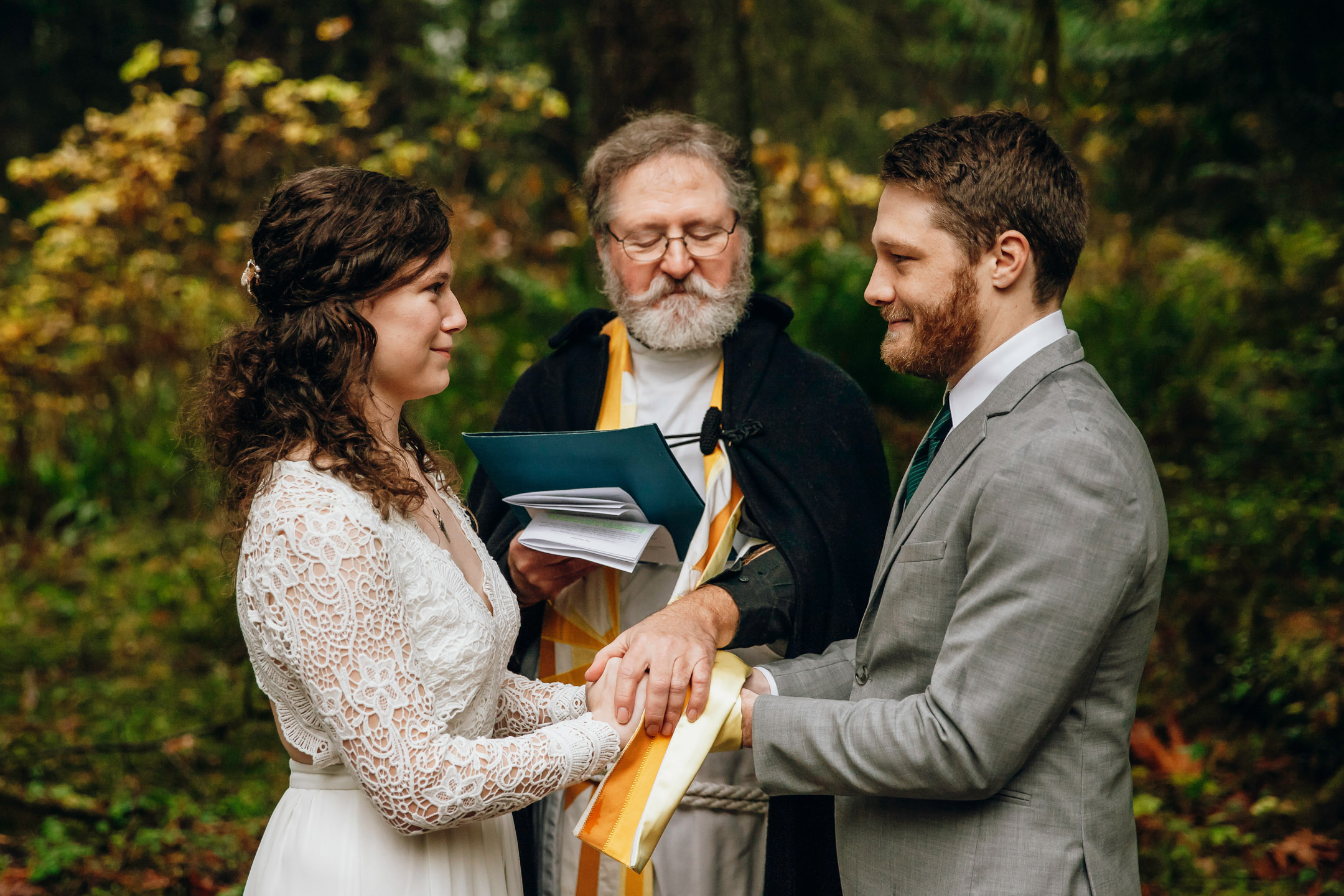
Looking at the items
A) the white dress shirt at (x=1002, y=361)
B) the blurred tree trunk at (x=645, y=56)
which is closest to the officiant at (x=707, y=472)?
the white dress shirt at (x=1002, y=361)

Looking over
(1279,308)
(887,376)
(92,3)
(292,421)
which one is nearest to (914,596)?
(292,421)

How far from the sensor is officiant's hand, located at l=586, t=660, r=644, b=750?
6.57 ft

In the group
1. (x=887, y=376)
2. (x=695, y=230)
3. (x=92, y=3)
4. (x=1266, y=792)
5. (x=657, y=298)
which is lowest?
(x=1266, y=792)

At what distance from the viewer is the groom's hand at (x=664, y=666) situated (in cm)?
201

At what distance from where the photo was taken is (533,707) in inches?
87.7

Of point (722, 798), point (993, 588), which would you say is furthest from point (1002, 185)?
point (722, 798)

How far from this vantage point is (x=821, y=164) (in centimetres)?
757

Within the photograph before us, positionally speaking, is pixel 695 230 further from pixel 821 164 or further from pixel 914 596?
pixel 821 164

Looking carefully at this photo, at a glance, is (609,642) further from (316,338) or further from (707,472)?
(316,338)

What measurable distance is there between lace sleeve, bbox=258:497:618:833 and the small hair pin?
463mm

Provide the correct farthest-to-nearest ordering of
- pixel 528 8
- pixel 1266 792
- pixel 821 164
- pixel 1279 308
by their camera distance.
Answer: pixel 528 8, pixel 821 164, pixel 1279 308, pixel 1266 792

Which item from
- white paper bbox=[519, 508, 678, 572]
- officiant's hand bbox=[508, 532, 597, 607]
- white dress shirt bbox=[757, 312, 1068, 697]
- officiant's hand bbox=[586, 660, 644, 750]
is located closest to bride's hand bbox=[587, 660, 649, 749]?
officiant's hand bbox=[586, 660, 644, 750]

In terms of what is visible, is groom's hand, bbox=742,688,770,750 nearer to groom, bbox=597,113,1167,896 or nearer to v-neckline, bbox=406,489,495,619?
groom, bbox=597,113,1167,896

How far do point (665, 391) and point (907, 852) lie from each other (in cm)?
140
